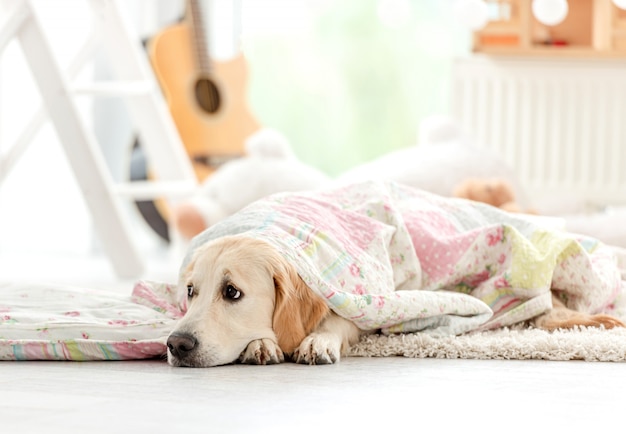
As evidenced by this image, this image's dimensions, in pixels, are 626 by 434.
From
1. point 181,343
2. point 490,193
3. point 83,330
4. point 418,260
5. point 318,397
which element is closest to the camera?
point 318,397

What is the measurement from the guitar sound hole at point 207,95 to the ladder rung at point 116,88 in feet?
3.09

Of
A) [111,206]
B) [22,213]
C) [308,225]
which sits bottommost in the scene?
[22,213]

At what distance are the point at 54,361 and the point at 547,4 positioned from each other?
2.05 m

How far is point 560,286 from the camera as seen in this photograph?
1882mm

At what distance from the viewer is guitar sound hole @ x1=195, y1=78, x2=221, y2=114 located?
4289 millimetres

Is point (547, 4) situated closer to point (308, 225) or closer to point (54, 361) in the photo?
point (308, 225)

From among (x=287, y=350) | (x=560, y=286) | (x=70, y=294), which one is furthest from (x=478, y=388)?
(x=70, y=294)

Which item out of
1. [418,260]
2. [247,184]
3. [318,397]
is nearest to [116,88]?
[247,184]

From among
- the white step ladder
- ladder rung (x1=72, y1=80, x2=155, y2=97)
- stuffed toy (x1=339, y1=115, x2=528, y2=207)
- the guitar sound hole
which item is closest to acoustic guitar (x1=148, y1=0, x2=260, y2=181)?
the guitar sound hole

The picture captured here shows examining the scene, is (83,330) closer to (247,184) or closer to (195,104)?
(247,184)

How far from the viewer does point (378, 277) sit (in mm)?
1691

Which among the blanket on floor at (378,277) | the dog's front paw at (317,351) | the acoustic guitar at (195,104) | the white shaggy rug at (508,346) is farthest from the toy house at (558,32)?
the dog's front paw at (317,351)

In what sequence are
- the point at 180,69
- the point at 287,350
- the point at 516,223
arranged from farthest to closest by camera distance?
1. the point at 180,69
2. the point at 516,223
3. the point at 287,350

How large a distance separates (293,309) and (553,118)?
2634 mm
